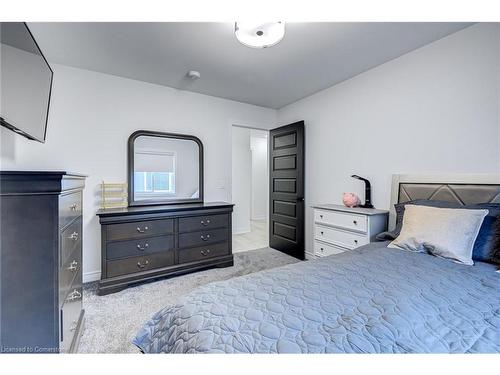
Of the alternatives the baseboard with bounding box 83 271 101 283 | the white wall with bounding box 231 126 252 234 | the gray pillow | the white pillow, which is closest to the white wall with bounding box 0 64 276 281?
the baseboard with bounding box 83 271 101 283

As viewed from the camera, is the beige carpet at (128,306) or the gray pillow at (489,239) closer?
the gray pillow at (489,239)

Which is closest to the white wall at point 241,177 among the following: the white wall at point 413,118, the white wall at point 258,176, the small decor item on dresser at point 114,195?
the white wall at point 258,176

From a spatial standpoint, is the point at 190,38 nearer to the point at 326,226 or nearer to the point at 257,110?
the point at 257,110

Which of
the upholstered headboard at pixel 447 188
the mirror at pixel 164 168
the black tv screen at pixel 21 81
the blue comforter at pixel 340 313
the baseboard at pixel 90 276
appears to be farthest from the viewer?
the mirror at pixel 164 168

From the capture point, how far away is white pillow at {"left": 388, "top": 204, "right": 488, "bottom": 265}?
143 cm

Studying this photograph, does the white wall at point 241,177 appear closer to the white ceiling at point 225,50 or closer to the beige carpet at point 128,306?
the beige carpet at point 128,306

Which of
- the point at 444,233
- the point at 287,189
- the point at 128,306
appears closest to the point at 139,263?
the point at 128,306

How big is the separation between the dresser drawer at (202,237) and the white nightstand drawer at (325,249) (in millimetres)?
1187

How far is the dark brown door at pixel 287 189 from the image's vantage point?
136 inches

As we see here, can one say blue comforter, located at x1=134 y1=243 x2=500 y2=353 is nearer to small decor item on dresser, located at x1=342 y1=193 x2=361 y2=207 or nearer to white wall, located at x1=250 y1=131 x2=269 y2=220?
small decor item on dresser, located at x1=342 y1=193 x2=361 y2=207

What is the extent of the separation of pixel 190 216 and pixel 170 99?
164cm

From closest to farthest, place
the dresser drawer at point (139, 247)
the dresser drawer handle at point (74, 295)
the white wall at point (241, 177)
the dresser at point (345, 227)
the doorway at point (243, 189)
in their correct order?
the dresser drawer handle at point (74, 295) < the dresser at point (345, 227) < the dresser drawer at point (139, 247) < the doorway at point (243, 189) < the white wall at point (241, 177)

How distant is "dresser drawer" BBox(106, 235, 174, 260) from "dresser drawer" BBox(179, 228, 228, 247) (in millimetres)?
144
